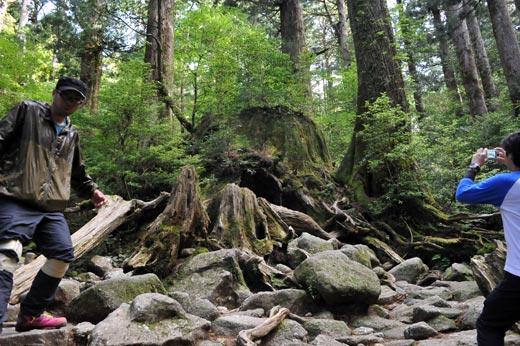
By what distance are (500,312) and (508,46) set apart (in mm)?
14684

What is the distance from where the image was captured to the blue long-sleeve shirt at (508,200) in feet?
8.95

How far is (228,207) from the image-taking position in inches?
292

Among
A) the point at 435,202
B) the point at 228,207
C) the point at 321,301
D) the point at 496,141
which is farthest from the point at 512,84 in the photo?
the point at 321,301

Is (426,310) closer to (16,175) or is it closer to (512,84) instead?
(16,175)

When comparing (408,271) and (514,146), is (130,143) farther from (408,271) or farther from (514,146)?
(514,146)

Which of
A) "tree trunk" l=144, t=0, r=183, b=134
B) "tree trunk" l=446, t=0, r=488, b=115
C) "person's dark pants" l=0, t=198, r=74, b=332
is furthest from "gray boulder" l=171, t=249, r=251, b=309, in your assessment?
"tree trunk" l=446, t=0, r=488, b=115

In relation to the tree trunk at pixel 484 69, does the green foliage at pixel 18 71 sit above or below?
below

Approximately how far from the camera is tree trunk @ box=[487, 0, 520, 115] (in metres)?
13.9

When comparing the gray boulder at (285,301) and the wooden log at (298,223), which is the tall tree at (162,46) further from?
the gray boulder at (285,301)

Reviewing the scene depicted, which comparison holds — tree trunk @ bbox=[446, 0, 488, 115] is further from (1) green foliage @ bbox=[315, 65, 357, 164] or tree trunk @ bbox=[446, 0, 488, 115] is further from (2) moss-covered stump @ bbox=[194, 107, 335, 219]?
(2) moss-covered stump @ bbox=[194, 107, 335, 219]

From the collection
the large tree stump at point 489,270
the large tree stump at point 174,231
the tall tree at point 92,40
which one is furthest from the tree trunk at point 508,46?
the tall tree at point 92,40

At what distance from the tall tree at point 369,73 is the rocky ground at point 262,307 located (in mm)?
Result: 3673

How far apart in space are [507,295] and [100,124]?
8.80 m

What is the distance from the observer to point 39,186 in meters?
3.18
